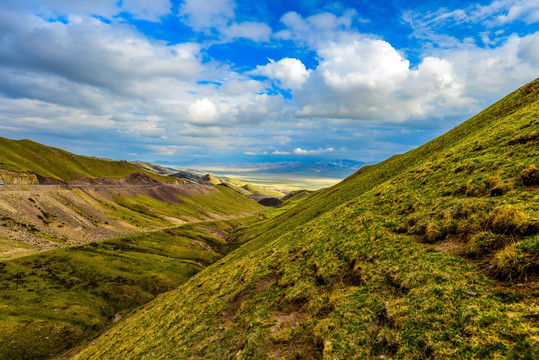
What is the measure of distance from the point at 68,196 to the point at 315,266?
146 metres

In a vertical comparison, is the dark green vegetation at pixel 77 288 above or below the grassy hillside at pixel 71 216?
below

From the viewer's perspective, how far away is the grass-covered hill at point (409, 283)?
877cm

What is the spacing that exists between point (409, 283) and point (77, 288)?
74.1 meters

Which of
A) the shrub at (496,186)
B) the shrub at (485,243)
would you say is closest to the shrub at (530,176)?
the shrub at (496,186)

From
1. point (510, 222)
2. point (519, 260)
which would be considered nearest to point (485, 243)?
point (510, 222)

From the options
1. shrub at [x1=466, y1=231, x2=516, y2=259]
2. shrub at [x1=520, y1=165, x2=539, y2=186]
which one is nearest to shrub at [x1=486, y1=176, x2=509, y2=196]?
shrub at [x1=520, y1=165, x2=539, y2=186]

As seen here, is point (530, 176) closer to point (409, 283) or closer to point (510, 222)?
point (510, 222)

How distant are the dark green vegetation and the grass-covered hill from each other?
2777 cm

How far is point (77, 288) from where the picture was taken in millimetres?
55625

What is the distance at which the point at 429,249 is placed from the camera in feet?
45.9

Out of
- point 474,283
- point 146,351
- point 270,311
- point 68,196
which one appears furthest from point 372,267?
point 68,196

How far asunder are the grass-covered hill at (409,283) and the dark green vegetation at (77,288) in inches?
1093

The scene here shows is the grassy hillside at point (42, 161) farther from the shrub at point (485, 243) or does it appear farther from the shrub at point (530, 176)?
the shrub at point (530, 176)

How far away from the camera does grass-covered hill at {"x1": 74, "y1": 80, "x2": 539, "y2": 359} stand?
877cm
